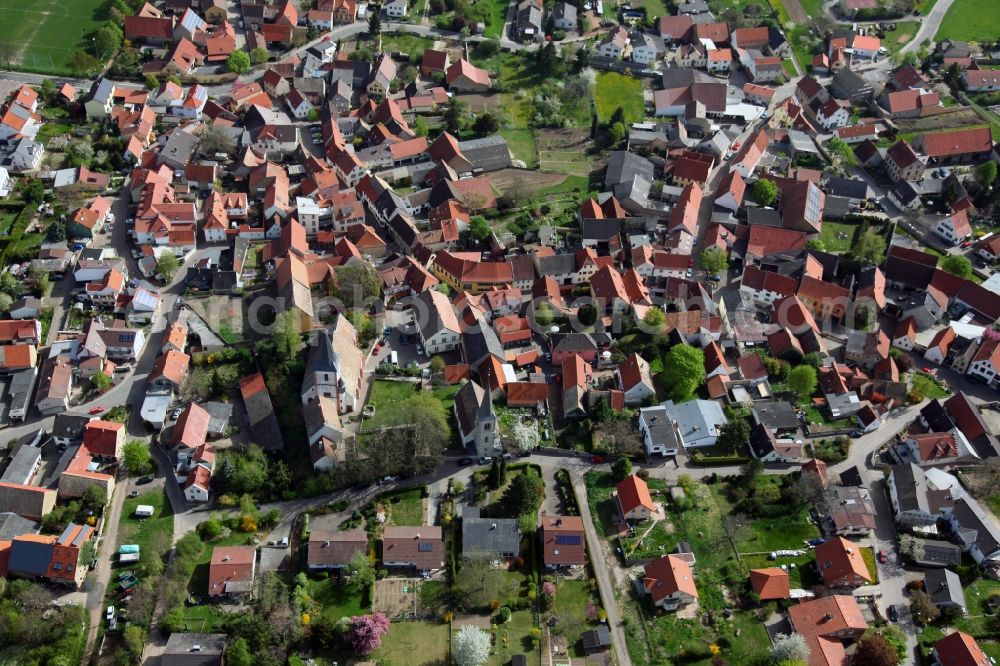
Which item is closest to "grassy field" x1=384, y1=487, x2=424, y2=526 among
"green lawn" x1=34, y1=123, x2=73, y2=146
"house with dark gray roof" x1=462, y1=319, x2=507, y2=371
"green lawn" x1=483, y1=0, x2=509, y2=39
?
"house with dark gray roof" x1=462, y1=319, x2=507, y2=371

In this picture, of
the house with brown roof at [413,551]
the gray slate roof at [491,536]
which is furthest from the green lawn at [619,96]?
the house with brown roof at [413,551]

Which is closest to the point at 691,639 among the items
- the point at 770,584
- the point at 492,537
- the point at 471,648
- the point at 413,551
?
the point at 770,584

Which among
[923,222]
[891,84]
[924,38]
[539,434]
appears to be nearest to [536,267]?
[539,434]

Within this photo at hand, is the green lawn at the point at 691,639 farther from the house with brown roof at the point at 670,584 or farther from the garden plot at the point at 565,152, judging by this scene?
the garden plot at the point at 565,152

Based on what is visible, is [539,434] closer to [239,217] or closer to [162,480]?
[162,480]

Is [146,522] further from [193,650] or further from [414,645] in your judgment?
[414,645]

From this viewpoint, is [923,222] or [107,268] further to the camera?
[923,222]
